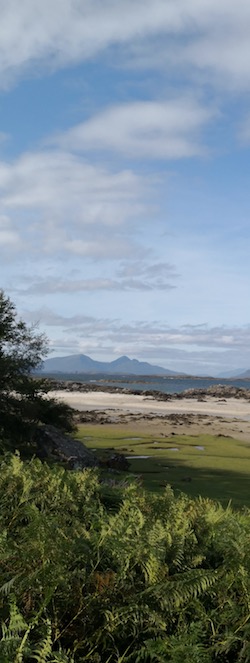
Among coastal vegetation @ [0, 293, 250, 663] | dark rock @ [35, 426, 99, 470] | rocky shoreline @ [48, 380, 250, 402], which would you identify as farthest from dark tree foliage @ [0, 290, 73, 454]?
rocky shoreline @ [48, 380, 250, 402]

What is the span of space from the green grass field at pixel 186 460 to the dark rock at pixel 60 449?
134cm

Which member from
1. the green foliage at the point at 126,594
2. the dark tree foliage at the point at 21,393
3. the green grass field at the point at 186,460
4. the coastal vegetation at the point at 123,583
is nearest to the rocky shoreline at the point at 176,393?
the green grass field at the point at 186,460

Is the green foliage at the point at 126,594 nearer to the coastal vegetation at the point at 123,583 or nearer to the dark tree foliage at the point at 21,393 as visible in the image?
the coastal vegetation at the point at 123,583

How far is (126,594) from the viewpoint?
296 cm

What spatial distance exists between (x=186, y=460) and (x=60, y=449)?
4.76 meters

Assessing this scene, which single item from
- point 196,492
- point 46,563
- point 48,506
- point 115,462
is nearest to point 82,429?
point 115,462

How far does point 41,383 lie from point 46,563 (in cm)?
1764

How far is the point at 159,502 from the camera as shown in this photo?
16.2 ft

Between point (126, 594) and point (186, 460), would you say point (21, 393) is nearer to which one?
point (186, 460)

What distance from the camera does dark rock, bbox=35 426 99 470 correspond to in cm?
1557

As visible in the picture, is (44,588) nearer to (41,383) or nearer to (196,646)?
(196,646)

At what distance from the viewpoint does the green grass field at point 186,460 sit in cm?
1297

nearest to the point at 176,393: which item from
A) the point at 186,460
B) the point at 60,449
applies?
the point at 186,460

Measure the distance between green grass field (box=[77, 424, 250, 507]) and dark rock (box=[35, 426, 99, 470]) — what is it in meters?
1.34
